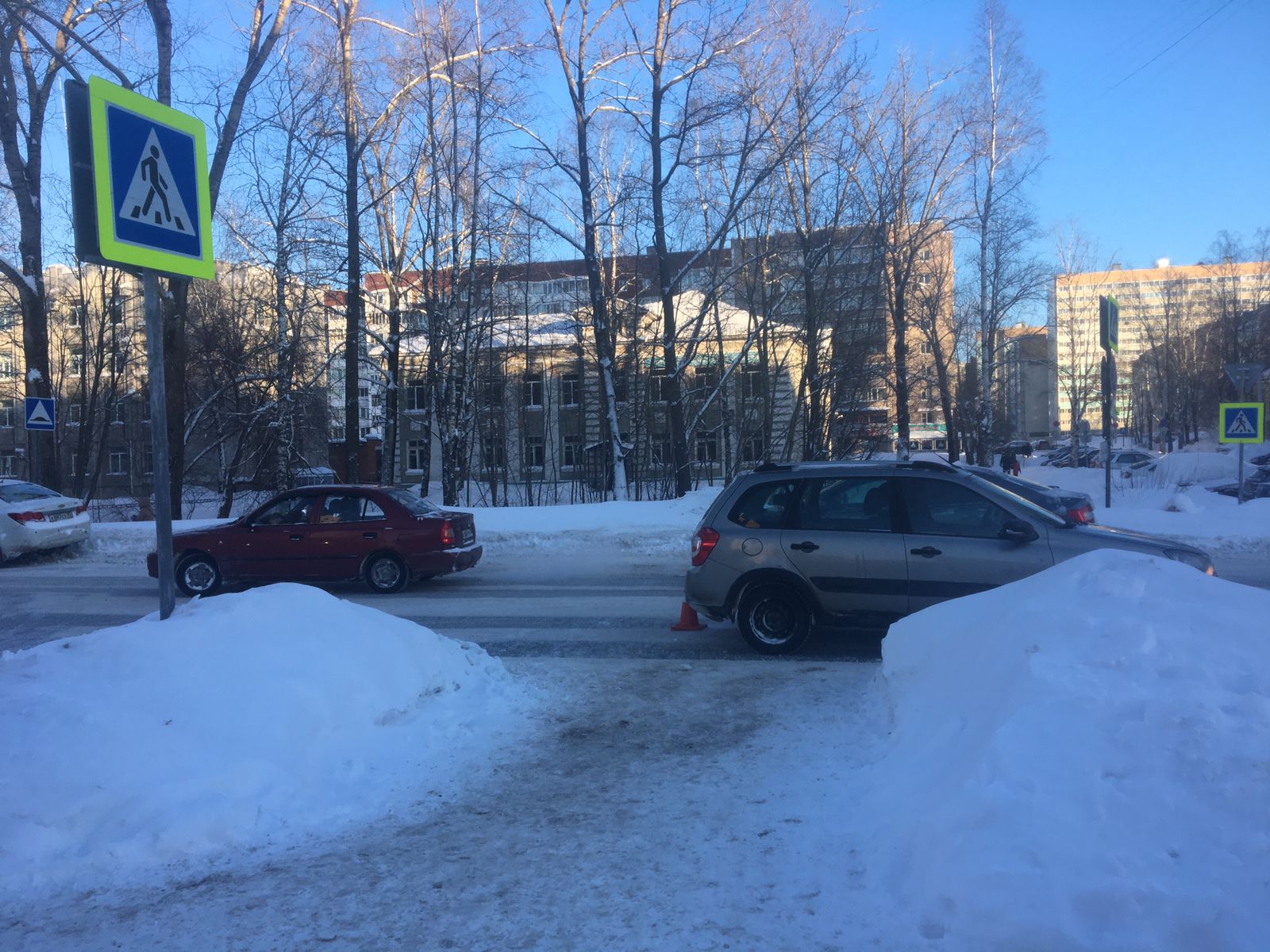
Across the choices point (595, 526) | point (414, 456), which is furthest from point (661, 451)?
point (414, 456)

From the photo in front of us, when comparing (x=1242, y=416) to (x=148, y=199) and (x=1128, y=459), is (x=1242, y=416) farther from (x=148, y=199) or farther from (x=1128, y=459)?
(x=1128, y=459)

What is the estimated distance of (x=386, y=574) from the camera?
12.7m

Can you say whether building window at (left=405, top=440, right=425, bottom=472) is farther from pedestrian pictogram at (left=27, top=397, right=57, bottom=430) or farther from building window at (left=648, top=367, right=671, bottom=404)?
pedestrian pictogram at (left=27, top=397, right=57, bottom=430)

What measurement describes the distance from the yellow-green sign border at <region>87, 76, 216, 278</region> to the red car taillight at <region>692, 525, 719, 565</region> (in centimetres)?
454

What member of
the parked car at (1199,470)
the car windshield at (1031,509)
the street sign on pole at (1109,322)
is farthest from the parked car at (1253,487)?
the car windshield at (1031,509)

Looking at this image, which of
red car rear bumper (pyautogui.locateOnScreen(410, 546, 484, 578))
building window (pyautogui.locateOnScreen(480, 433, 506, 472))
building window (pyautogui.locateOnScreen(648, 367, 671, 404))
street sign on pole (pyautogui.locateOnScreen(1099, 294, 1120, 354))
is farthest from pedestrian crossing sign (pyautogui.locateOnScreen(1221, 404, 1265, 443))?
building window (pyautogui.locateOnScreen(480, 433, 506, 472))

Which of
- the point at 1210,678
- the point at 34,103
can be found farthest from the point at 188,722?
the point at 34,103

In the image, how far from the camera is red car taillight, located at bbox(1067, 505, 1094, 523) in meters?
12.6

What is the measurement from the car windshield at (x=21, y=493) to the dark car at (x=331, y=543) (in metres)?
5.72

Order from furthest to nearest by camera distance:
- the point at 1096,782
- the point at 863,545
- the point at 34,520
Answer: the point at 34,520 → the point at 863,545 → the point at 1096,782

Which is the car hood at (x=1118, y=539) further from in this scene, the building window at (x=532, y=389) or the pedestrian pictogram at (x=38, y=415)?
the building window at (x=532, y=389)

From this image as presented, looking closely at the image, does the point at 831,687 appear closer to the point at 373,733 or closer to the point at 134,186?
the point at 373,733

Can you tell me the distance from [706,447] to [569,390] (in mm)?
13796

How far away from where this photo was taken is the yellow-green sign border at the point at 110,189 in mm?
5055
